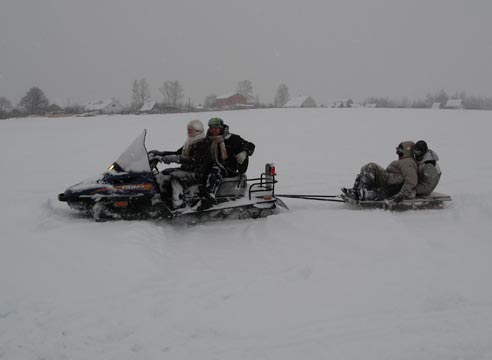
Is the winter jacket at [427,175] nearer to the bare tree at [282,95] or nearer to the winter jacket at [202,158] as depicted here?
the winter jacket at [202,158]

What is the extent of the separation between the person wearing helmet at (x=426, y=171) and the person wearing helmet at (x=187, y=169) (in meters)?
3.85

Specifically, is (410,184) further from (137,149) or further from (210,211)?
(137,149)

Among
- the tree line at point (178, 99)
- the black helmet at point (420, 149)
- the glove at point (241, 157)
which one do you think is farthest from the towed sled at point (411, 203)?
the tree line at point (178, 99)

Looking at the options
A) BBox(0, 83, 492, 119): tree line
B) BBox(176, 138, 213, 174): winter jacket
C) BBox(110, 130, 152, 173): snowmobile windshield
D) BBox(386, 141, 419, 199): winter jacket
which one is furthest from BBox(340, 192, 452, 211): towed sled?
BBox(0, 83, 492, 119): tree line

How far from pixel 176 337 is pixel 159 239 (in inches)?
87.0

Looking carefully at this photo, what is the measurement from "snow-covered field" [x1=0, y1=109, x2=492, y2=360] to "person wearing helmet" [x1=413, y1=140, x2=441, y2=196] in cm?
44

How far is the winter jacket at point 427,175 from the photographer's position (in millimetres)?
6977

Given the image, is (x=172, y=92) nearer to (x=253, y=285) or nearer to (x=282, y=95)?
(x=282, y=95)

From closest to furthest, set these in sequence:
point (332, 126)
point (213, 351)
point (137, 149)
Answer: point (213, 351) < point (137, 149) < point (332, 126)

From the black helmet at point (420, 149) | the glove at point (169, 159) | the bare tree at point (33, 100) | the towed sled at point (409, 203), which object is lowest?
the towed sled at point (409, 203)

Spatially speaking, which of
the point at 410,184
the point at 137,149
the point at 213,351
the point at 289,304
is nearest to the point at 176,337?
the point at 213,351

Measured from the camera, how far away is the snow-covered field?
10.5 feet

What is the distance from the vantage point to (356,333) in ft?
11.1

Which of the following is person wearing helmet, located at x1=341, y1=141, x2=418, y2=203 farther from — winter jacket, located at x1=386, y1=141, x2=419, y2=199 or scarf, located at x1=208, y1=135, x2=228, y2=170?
scarf, located at x1=208, y1=135, x2=228, y2=170
